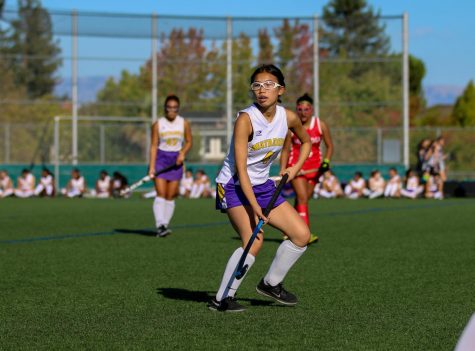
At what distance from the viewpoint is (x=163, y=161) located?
15.8 meters

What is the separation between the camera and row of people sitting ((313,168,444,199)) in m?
33.2

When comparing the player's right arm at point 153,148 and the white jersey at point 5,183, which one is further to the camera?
Result: the white jersey at point 5,183

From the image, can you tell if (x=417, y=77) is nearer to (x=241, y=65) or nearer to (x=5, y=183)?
(x=241, y=65)

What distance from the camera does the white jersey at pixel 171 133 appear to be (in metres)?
15.6

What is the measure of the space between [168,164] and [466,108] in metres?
76.8

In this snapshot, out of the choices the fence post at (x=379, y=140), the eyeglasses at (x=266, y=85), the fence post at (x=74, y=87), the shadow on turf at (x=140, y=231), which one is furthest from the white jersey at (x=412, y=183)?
the eyeglasses at (x=266, y=85)

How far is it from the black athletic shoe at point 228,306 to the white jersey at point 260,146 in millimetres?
917

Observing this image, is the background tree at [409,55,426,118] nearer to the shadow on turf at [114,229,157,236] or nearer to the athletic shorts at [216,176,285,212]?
the shadow on turf at [114,229,157,236]

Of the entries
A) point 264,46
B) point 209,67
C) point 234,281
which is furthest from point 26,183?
point 234,281

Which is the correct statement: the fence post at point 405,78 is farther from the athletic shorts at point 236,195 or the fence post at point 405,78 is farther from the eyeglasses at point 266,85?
the eyeglasses at point 266,85

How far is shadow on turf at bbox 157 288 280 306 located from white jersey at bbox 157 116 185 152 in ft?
21.6

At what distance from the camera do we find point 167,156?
15.8 meters

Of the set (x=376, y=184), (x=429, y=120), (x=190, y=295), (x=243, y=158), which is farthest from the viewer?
(x=429, y=120)

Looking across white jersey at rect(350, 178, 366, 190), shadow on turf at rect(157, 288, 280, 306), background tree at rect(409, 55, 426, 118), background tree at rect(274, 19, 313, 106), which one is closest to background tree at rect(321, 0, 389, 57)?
background tree at rect(274, 19, 313, 106)
